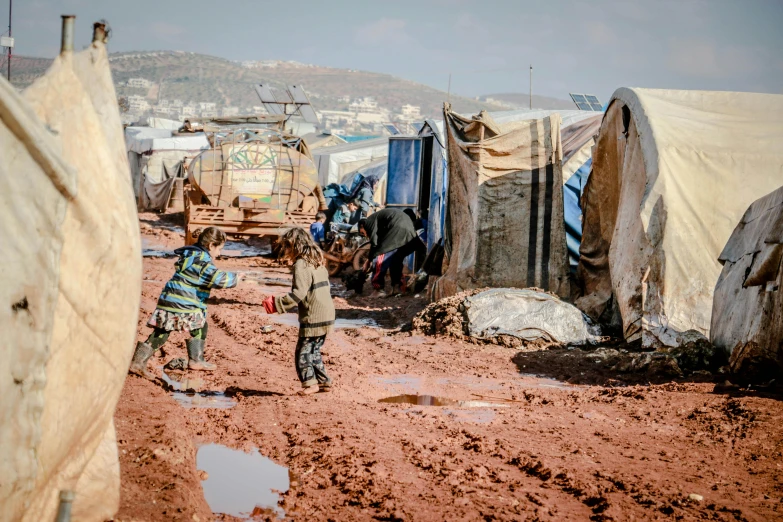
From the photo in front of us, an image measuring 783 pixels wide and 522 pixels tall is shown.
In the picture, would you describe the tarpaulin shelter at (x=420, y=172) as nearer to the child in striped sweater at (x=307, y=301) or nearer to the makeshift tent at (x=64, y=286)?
the child in striped sweater at (x=307, y=301)

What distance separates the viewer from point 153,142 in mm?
30828

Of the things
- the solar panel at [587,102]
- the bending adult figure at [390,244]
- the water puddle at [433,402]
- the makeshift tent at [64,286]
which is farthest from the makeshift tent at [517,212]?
the solar panel at [587,102]

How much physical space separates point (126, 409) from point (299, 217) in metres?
12.7

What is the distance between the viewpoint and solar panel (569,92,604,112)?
74.2ft

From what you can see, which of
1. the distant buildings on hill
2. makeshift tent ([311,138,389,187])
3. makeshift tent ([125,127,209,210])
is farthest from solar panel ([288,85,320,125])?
the distant buildings on hill

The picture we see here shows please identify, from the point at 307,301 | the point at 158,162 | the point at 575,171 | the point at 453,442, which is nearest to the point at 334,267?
the point at 575,171

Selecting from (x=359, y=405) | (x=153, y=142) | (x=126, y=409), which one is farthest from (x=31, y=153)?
(x=153, y=142)

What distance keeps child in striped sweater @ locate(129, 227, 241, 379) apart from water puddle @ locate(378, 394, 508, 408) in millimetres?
1625

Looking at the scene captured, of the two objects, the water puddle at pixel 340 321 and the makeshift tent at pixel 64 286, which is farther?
the water puddle at pixel 340 321

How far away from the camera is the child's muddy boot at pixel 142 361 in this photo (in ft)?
21.0

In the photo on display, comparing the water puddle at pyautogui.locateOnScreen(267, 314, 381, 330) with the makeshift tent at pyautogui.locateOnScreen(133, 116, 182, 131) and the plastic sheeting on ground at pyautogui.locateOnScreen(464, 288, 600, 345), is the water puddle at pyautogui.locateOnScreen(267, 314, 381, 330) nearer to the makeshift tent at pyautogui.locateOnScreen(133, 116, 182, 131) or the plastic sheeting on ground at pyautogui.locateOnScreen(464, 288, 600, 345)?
the plastic sheeting on ground at pyautogui.locateOnScreen(464, 288, 600, 345)

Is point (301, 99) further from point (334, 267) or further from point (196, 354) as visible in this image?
point (196, 354)

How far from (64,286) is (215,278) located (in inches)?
144

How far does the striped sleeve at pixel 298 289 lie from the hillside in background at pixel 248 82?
399ft
